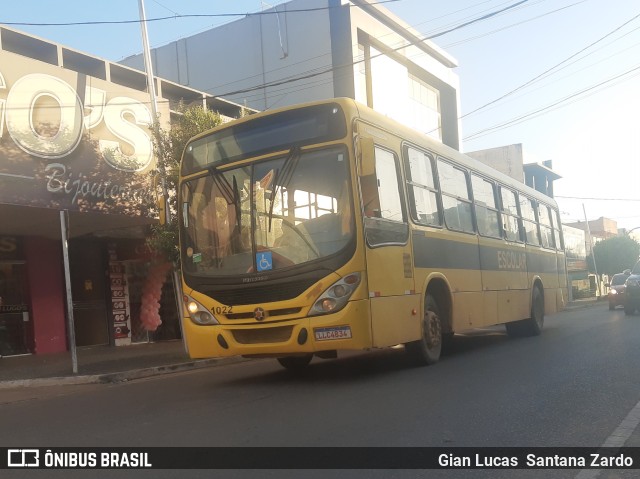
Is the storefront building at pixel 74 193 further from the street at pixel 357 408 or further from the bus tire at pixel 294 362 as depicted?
the bus tire at pixel 294 362

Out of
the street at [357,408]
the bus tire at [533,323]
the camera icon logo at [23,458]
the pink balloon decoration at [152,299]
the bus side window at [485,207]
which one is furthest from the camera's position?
the pink balloon decoration at [152,299]

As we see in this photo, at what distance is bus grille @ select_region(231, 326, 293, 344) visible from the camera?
742cm

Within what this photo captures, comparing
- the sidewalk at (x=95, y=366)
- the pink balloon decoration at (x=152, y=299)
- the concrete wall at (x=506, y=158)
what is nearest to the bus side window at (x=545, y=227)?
the sidewalk at (x=95, y=366)

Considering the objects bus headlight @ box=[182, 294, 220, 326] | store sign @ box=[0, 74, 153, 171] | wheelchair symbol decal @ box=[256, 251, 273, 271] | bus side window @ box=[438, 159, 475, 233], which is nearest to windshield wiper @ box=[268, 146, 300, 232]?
wheelchair symbol decal @ box=[256, 251, 273, 271]

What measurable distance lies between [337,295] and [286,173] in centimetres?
168

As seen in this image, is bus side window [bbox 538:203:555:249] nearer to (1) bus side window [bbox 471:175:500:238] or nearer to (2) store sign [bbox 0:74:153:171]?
(1) bus side window [bbox 471:175:500:238]

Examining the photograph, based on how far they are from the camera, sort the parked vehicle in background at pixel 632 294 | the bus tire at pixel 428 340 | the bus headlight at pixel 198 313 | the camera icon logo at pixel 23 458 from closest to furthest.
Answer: the camera icon logo at pixel 23 458 → the bus headlight at pixel 198 313 → the bus tire at pixel 428 340 → the parked vehicle in background at pixel 632 294

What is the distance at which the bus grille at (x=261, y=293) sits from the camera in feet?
24.0

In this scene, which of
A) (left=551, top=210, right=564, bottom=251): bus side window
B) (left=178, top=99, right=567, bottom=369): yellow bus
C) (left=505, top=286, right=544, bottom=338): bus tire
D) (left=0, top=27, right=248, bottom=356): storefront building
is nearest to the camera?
(left=178, top=99, right=567, bottom=369): yellow bus

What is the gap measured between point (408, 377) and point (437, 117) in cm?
3238

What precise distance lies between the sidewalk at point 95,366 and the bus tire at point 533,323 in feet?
21.9

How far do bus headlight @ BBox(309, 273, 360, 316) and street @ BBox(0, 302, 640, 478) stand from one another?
0.99 metres

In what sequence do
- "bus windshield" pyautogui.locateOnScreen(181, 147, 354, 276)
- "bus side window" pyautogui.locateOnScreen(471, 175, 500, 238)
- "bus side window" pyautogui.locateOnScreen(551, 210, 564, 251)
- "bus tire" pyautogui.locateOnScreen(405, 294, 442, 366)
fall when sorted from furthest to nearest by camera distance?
"bus side window" pyautogui.locateOnScreen(551, 210, 564, 251), "bus side window" pyautogui.locateOnScreen(471, 175, 500, 238), "bus tire" pyautogui.locateOnScreen(405, 294, 442, 366), "bus windshield" pyautogui.locateOnScreen(181, 147, 354, 276)

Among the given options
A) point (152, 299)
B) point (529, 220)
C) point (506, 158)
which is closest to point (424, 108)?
point (506, 158)
